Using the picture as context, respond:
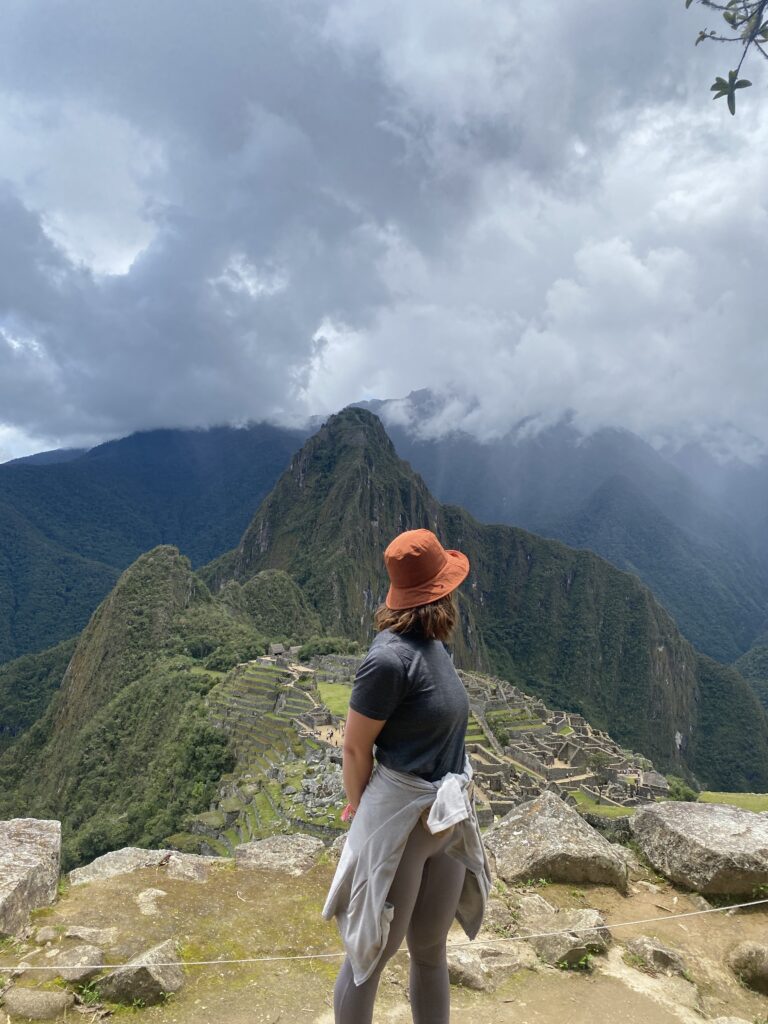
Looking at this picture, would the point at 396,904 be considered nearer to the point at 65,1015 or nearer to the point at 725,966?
the point at 65,1015

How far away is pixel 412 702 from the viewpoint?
227 centimetres

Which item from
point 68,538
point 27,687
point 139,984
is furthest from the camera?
point 68,538

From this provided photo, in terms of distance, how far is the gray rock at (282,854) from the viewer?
4.79m

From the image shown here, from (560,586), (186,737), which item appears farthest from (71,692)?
(560,586)

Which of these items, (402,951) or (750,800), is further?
(750,800)

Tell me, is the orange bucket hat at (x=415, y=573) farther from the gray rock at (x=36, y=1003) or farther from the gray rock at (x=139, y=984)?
the gray rock at (x=36, y=1003)

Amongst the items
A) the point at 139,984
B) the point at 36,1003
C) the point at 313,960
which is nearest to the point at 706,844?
the point at 313,960

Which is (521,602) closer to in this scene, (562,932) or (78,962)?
(562,932)

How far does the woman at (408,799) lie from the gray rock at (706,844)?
3086mm

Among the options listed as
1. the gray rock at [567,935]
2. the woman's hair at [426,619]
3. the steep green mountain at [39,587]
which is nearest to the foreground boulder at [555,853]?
the gray rock at [567,935]

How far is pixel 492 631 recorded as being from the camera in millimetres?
141875

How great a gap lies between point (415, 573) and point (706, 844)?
406 cm

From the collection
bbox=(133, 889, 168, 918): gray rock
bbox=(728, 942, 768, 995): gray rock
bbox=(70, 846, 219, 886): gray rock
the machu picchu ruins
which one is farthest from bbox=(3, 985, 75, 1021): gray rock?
the machu picchu ruins

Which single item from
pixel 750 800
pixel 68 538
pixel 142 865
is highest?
pixel 68 538
